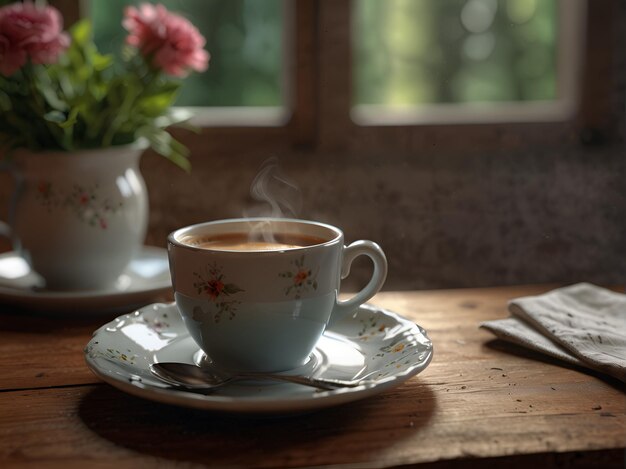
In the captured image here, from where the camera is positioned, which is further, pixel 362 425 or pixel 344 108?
pixel 344 108

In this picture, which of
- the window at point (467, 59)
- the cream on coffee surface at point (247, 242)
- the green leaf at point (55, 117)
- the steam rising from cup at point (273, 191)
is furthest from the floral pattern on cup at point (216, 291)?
the window at point (467, 59)

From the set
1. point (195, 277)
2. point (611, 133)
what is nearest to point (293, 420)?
point (195, 277)

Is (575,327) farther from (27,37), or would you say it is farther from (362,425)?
(27,37)

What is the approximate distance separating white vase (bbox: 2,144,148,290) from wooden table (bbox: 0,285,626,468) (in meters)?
0.25

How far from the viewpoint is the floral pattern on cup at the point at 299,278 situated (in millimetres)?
721

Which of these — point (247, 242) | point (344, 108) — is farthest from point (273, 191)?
point (247, 242)

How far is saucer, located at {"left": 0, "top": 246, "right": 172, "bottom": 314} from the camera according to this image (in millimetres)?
998

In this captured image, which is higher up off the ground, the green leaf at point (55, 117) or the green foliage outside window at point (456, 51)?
the green foliage outside window at point (456, 51)

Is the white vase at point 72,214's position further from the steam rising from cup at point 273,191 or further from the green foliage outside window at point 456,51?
the green foliage outside window at point 456,51

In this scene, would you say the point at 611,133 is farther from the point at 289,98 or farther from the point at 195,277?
the point at 195,277

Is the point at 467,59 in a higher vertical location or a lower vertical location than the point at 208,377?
higher

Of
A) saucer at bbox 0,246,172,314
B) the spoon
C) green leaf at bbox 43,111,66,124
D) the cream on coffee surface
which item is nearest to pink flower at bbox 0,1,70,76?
green leaf at bbox 43,111,66,124

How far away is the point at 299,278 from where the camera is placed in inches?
28.7

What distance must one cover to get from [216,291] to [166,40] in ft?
1.78
